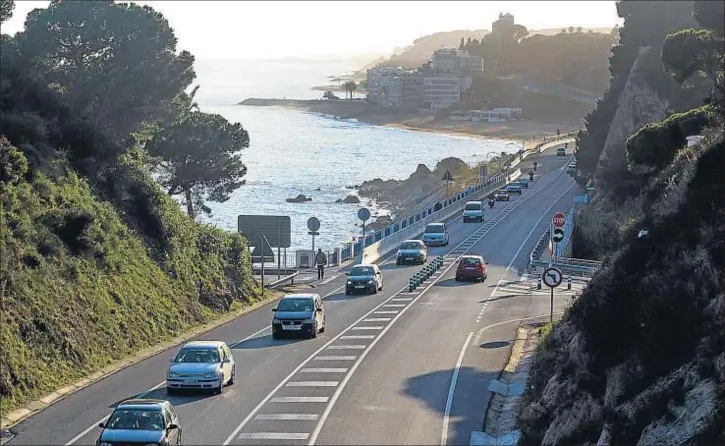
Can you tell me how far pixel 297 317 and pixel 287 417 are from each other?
1163 cm

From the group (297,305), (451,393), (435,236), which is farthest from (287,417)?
(435,236)

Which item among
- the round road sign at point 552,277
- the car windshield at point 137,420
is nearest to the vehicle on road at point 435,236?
the round road sign at point 552,277

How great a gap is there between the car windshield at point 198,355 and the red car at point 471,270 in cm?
2750

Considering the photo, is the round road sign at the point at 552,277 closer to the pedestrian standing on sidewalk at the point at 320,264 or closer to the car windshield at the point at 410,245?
the pedestrian standing on sidewalk at the point at 320,264

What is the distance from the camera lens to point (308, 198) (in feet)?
407

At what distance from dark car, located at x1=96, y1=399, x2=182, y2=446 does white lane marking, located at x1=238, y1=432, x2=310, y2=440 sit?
5.64ft

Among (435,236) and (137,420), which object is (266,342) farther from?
(435,236)

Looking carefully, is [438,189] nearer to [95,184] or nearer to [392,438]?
[95,184]

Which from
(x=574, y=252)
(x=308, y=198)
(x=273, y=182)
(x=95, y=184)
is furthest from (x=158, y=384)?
(x=273, y=182)

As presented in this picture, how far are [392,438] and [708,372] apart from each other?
6.08m

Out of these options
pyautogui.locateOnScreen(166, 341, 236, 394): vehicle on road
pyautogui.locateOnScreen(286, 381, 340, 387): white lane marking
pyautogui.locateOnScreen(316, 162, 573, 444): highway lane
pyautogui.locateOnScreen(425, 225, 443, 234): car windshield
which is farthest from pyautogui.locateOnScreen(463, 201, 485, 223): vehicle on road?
pyautogui.locateOnScreen(166, 341, 236, 394): vehicle on road

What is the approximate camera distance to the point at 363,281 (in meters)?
47.8

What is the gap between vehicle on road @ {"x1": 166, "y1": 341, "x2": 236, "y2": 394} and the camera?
24641 millimetres

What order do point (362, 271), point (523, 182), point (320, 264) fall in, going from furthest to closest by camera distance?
point (523, 182)
point (320, 264)
point (362, 271)
